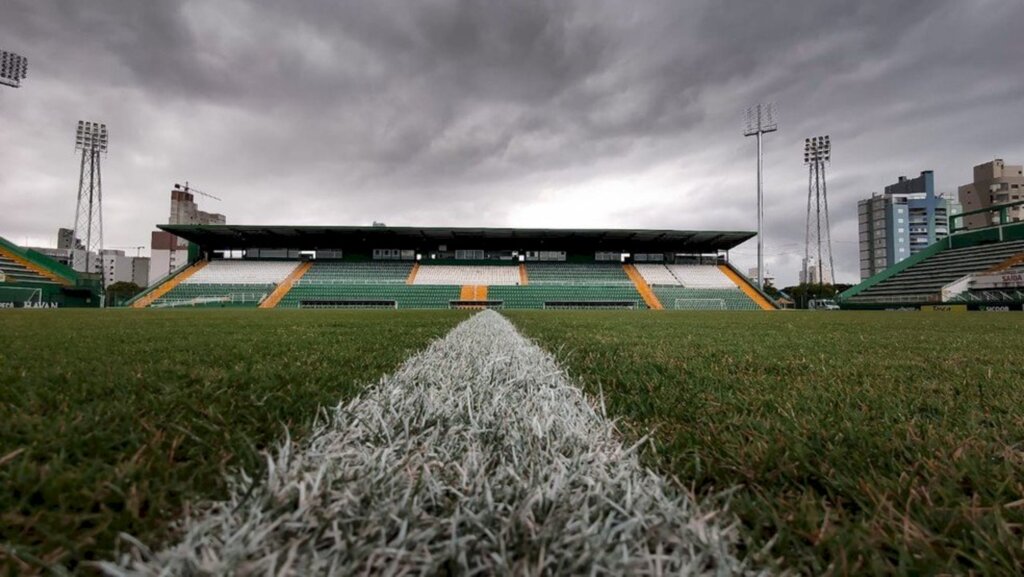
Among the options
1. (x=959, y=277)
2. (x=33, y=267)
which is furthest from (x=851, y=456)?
(x=33, y=267)

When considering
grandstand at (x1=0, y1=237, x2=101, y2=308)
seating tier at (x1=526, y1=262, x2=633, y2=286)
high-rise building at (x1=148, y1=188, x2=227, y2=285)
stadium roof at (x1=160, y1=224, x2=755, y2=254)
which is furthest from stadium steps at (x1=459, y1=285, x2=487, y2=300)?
high-rise building at (x1=148, y1=188, x2=227, y2=285)

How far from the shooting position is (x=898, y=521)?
68 cm

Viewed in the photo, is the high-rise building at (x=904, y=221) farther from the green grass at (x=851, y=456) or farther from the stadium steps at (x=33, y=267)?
the stadium steps at (x=33, y=267)

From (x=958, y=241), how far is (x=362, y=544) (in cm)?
3910

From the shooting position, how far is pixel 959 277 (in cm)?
2486

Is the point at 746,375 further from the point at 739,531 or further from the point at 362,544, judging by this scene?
the point at 362,544

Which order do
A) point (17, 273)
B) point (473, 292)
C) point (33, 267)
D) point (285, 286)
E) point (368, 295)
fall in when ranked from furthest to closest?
point (285, 286) < point (473, 292) < point (368, 295) < point (33, 267) < point (17, 273)

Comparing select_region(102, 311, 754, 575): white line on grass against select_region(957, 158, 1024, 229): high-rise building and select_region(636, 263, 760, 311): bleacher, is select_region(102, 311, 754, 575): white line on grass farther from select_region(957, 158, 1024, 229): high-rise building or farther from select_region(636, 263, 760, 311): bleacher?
select_region(957, 158, 1024, 229): high-rise building

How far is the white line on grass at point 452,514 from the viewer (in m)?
0.52

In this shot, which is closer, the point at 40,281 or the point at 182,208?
the point at 40,281

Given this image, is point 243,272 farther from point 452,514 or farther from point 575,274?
point 452,514

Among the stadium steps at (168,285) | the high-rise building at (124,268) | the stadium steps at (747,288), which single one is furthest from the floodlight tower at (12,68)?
the high-rise building at (124,268)

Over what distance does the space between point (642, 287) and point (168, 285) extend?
88.2ft

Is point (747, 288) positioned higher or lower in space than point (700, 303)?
higher
